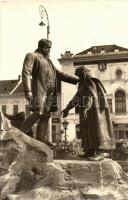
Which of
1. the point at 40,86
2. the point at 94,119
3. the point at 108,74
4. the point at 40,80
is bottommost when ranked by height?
the point at 94,119

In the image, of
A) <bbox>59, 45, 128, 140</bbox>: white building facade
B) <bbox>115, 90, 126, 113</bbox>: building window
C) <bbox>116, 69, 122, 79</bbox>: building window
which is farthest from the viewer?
<bbox>116, 69, 122, 79</bbox>: building window

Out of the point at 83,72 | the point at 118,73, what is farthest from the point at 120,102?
the point at 83,72

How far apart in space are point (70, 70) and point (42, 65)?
137ft

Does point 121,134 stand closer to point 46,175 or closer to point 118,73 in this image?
point 118,73

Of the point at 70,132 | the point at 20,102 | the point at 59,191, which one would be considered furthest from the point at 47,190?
the point at 20,102

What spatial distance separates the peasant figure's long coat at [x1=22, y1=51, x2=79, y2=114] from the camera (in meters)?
6.40

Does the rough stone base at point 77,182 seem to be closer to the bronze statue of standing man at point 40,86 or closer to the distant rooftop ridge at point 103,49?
the bronze statue of standing man at point 40,86

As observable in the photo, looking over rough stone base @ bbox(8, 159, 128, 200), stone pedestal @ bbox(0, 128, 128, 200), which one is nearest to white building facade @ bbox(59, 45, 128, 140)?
stone pedestal @ bbox(0, 128, 128, 200)

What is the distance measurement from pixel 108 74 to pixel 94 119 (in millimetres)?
41975

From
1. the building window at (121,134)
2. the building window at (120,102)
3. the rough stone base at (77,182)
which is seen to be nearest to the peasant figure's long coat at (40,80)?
the rough stone base at (77,182)

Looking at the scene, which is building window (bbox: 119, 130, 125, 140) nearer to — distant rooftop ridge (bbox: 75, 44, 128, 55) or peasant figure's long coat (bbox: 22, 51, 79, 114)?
distant rooftop ridge (bbox: 75, 44, 128, 55)

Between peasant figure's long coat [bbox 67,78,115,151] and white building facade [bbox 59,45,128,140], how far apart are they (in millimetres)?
39553

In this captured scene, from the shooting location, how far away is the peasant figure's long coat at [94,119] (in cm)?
633

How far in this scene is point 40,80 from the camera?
6.61 metres
